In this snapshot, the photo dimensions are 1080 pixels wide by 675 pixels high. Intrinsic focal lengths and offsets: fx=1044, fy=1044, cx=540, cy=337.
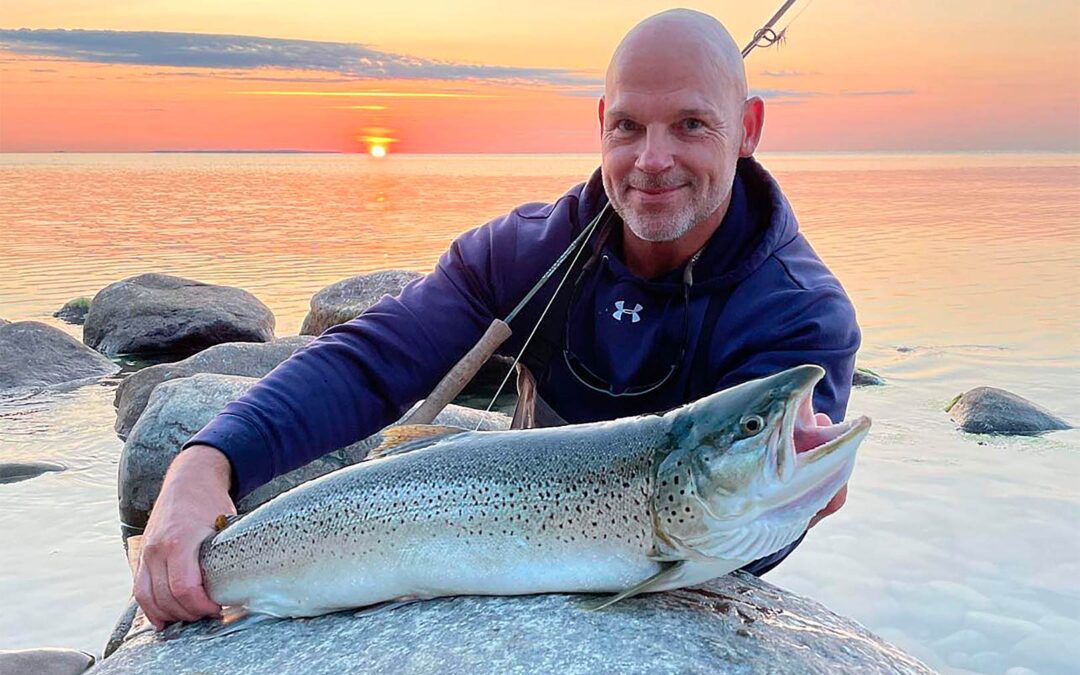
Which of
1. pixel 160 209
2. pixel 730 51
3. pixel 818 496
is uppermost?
pixel 730 51

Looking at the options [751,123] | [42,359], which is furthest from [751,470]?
[42,359]

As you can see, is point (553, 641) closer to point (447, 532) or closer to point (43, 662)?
point (447, 532)

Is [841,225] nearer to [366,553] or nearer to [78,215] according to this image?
[78,215]

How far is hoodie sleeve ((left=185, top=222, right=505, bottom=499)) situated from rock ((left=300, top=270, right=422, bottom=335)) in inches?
312

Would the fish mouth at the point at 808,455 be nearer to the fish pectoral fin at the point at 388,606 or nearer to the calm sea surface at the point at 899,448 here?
the fish pectoral fin at the point at 388,606

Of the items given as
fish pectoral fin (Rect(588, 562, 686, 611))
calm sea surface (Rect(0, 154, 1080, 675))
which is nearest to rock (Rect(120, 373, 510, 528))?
calm sea surface (Rect(0, 154, 1080, 675))

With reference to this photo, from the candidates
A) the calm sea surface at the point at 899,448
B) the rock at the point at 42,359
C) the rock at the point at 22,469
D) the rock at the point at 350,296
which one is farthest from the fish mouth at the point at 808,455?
the rock at the point at 42,359

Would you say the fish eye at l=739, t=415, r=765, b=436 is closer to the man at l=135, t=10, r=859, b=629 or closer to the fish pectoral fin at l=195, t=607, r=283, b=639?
the man at l=135, t=10, r=859, b=629

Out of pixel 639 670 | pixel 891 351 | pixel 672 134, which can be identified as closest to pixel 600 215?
pixel 672 134

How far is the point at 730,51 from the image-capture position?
446cm

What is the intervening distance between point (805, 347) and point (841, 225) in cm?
2765

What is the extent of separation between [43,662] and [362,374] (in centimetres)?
248

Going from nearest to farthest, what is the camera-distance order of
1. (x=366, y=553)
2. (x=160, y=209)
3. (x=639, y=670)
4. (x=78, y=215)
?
(x=639, y=670), (x=366, y=553), (x=78, y=215), (x=160, y=209)

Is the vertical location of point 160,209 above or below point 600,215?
below
